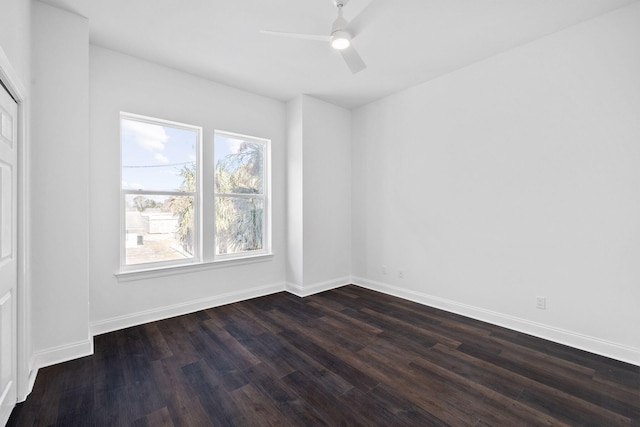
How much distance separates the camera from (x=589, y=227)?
8.38 ft

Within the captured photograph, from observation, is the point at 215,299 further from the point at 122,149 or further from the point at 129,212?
the point at 122,149

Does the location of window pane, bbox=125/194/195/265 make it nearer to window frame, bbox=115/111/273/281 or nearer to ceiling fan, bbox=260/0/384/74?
window frame, bbox=115/111/273/281

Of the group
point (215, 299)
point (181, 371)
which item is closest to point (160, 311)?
point (215, 299)

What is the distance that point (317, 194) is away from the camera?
4.35m

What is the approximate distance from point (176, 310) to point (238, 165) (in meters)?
1.99

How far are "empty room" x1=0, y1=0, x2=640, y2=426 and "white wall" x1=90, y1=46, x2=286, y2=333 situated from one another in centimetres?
2

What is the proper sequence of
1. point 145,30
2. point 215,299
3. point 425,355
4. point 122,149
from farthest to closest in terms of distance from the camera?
point 215,299
point 122,149
point 145,30
point 425,355

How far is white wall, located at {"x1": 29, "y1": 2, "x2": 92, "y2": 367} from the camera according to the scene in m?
2.30

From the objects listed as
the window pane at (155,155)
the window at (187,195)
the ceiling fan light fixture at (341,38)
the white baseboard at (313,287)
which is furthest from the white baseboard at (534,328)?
the window pane at (155,155)

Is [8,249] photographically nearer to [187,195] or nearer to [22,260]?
[22,260]

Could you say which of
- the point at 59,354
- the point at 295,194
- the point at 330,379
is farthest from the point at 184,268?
the point at 330,379

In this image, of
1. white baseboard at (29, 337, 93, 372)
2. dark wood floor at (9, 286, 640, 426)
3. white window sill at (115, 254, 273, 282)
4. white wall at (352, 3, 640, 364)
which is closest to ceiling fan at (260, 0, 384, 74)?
white wall at (352, 3, 640, 364)

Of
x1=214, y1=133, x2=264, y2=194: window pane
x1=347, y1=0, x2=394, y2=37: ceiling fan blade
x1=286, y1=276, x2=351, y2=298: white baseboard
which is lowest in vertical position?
x1=286, y1=276, x2=351, y2=298: white baseboard

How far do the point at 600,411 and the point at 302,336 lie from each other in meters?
2.18
